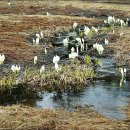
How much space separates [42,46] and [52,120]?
46.7ft

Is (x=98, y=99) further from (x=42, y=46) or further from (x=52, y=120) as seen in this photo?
(x=42, y=46)

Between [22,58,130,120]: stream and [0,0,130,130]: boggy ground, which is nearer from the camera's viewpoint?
[0,0,130,130]: boggy ground

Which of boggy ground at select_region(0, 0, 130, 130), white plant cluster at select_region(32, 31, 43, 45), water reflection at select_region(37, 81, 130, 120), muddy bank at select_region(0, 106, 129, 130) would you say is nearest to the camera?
muddy bank at select_region(0, 106, 129, 130)

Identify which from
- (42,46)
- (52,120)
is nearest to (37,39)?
(42,46)

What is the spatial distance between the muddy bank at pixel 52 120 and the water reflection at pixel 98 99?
0.92 metres

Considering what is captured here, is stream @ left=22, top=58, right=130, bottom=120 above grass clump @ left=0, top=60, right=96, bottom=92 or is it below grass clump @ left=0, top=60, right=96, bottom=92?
below

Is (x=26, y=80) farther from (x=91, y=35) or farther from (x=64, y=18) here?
(x=64, y=18)

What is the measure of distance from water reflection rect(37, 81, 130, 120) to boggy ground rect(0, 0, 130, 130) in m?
0.56

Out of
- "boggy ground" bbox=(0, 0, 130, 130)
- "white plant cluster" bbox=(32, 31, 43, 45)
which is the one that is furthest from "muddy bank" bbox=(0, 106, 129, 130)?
"white plant cluster" bbox=(32, 31, 43, 45)

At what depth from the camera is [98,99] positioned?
16.3 m

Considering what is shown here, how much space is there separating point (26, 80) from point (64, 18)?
24008mm

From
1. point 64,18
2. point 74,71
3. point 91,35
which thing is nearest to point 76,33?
point 91,35

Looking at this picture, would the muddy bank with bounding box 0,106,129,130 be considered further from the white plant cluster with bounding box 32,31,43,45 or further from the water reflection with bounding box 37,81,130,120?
the white plant cluster with bounding box 32,31,43,45

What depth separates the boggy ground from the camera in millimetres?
12492
